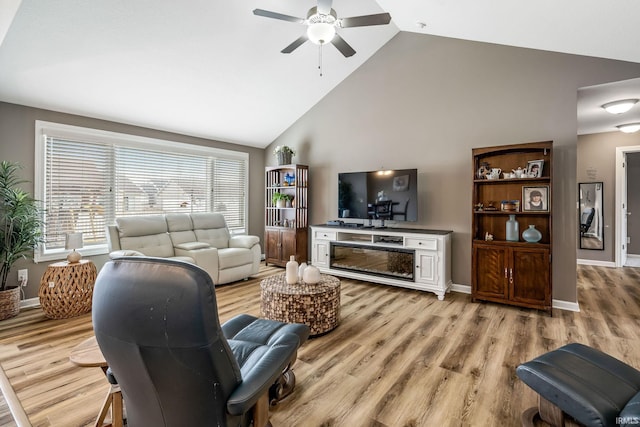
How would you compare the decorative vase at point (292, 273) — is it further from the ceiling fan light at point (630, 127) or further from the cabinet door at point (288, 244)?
the ceiling fan light at point (630, 127)

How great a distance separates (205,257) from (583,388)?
3.99m

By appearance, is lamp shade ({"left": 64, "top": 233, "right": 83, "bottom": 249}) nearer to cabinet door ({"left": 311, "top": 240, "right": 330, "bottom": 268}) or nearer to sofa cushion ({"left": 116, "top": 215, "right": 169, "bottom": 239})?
sofa cushion ({"left": 116, "top": 215, "right": 169, "bottom": 239})

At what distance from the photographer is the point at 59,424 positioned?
1.72 meters

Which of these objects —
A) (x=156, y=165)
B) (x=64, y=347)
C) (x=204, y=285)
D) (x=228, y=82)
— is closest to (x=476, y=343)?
(x=204, y=285)

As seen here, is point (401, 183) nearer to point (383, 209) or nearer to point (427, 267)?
point (383, 209)

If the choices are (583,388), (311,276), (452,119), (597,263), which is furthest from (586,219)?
(311,276)

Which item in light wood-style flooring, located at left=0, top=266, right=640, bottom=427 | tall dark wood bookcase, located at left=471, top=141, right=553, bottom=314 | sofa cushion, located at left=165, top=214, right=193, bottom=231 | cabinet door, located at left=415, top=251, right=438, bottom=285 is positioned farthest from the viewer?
sofa cushion, located at left=165, top=214, right=193, bottom=231

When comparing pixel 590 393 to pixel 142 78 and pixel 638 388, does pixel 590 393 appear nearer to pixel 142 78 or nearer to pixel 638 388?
pixel 638 388

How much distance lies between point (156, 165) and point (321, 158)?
2783mm

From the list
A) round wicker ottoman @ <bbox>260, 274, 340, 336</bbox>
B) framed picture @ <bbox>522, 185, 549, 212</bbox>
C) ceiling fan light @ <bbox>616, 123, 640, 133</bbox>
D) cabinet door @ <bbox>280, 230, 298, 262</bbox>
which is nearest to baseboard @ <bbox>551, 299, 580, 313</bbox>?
framed picture @ <bbox>522, 185, 549, 212</bbox>

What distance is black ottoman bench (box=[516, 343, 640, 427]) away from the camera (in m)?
1.36

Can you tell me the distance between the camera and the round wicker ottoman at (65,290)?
3207mm

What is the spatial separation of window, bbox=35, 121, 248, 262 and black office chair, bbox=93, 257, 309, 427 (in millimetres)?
3733

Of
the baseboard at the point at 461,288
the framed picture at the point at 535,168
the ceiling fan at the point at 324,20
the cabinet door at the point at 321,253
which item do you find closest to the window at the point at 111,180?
the cabinet door at the point at 321,253
